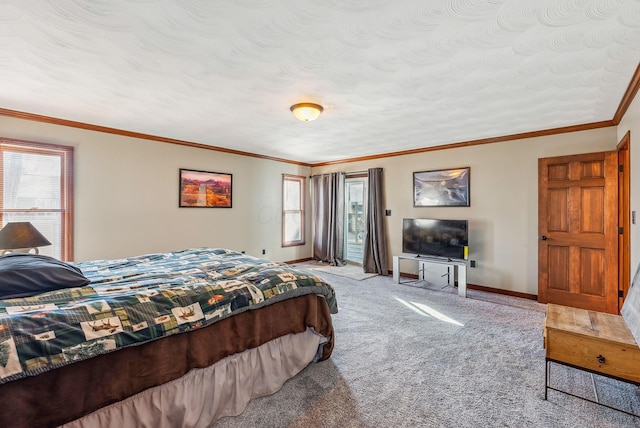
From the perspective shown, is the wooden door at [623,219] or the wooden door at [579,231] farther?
the wooden door at [579,231]

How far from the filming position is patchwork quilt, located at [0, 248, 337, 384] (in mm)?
1330

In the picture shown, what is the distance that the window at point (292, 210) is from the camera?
22.0ft

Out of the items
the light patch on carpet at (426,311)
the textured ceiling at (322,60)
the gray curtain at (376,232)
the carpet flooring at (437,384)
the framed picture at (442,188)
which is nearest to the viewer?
the textured ceiling at (322,60)

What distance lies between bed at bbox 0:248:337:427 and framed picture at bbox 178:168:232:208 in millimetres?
2535

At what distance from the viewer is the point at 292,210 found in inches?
271

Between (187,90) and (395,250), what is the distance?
4450 millimetres

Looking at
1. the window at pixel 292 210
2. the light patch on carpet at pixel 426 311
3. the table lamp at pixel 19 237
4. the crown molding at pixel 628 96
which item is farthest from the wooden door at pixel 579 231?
the table lamp at pixel 19 237

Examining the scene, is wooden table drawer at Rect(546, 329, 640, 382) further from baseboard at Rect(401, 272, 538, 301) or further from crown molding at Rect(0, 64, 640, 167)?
baseboard at Rect(401, 272, 538, 301)

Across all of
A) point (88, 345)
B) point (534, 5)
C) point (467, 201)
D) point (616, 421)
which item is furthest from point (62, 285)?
point (467, 201)

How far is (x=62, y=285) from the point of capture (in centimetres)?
191

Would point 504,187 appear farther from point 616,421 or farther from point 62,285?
point 62,285

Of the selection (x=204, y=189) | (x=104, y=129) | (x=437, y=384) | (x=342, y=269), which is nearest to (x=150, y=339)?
(x=437, y=384)

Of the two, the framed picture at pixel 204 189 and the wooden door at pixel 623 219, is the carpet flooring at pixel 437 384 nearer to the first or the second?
the wooden door at pixel 623 219

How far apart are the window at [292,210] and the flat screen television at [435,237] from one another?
258 centimetres
